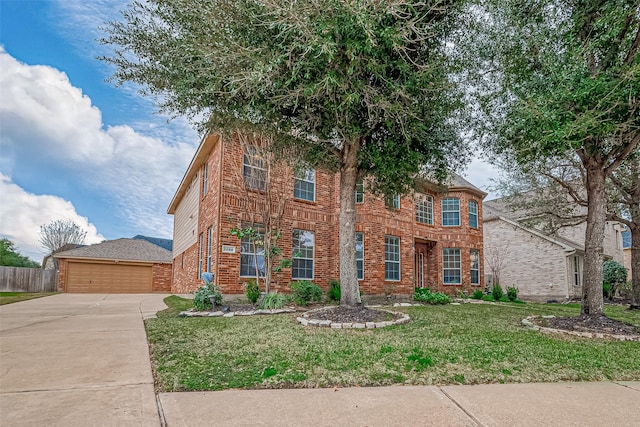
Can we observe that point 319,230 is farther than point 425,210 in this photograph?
No

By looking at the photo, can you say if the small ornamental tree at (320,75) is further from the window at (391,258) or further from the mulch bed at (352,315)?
the window at (391,258)

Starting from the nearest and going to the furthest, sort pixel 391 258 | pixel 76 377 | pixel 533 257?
pixel 76 377
pixel 391 258
pixel 533 257

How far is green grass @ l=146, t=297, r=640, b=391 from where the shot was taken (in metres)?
3.73

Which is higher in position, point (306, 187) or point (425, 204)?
point (425, 204)

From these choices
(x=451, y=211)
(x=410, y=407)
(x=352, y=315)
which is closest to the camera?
(x=410, y=407)

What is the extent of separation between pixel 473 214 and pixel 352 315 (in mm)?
14347

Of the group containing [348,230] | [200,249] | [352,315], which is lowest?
[352,315]

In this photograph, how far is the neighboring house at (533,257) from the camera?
2027 centimetres

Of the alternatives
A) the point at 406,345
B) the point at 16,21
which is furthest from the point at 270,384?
the point at 16,21

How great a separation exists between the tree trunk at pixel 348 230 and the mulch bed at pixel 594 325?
3948 mm

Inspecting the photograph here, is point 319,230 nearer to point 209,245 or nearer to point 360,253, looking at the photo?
point 360,253

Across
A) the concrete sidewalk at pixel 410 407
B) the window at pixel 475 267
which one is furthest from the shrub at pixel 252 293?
the window at pixel 475 267

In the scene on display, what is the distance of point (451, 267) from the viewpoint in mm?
18656

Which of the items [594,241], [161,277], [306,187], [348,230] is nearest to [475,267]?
[306,187]
